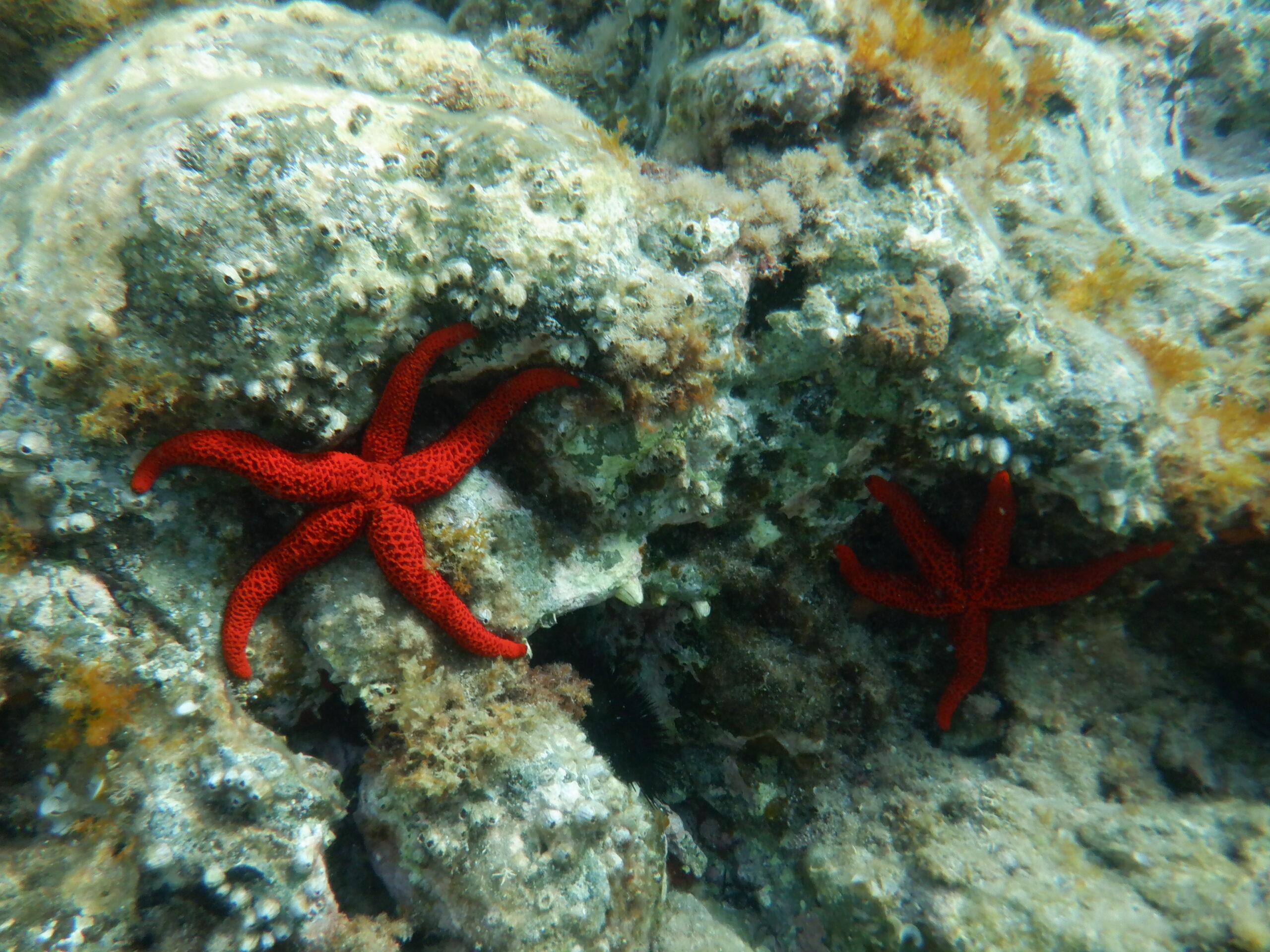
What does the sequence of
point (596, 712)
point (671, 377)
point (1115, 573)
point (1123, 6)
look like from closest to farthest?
1. point (671, 377)
2. point (1115, 573)
3. point (596, 712)
4. point (1123, 6)

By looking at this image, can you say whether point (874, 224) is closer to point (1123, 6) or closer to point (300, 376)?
point (300, 376)

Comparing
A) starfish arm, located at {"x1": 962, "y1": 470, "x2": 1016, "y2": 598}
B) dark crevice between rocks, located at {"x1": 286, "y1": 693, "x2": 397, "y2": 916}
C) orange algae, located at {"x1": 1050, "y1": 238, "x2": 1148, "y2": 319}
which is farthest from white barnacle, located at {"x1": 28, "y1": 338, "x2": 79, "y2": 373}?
orange algae, located at {"x1": 1050, "y1": 238, "x2": 1148, "y2": 319}

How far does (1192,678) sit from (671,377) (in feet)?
13.1

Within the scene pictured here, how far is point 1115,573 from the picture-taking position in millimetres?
3746

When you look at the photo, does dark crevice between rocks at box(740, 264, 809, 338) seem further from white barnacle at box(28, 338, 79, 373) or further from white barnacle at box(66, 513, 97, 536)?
white barnacle at box(66, 513, 97, 536)

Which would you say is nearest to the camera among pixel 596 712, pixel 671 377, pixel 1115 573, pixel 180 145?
pixel 180 145

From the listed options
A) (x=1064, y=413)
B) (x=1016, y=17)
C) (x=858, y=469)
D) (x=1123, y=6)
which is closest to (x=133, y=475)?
(x=858, y=469)

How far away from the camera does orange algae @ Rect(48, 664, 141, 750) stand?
2.68m

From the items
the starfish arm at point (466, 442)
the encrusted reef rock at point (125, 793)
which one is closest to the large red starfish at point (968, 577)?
the starfish arm at point (466, 442)

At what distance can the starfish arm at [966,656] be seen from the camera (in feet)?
12.6

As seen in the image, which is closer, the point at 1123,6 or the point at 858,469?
the point at 858,469

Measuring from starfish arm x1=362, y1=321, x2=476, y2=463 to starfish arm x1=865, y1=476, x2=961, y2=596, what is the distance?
2.64 meters

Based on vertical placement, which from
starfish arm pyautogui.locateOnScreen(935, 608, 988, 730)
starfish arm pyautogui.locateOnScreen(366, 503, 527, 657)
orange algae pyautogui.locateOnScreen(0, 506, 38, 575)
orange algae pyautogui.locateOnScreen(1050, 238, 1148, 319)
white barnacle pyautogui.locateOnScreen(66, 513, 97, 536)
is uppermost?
orange algae pyautogui.locateOnScreen(1050, 238, 1148, 319)

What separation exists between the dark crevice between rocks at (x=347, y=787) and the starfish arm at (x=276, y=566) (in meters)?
0.68
